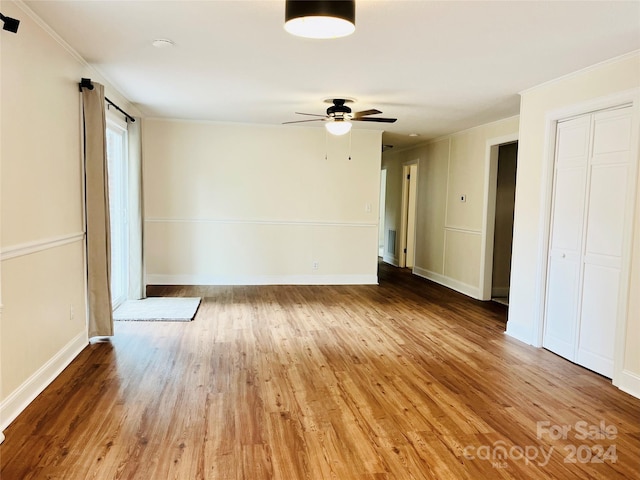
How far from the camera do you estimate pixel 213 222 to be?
6.76m

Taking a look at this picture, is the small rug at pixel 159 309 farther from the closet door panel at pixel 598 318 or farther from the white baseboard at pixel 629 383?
the white baseboard at pixel 629 383

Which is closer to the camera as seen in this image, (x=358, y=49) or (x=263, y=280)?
(x=358, y=49)

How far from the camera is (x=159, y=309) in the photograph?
5.16 meters

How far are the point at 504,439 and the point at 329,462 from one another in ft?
3.33

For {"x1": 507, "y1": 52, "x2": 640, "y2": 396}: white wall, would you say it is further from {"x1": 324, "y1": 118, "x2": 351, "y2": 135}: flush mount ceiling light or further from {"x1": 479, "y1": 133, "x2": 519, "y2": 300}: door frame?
{"x1": 324, "y1": 118, "x2": 351, "y2": 135}: flush mount ceiling light

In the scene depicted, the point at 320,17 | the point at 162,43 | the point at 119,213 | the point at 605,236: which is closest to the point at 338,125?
the point at 162,43

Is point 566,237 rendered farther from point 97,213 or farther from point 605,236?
point 97,213

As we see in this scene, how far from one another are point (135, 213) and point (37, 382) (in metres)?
3.02

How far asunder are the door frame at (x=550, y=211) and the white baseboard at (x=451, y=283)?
Answer: 211 cm

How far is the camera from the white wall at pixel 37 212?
2.51 metres

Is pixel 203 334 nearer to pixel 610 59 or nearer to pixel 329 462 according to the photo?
pixel 329 462

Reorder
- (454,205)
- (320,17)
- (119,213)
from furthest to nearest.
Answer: (454,205) < (119,213) < (320,17)

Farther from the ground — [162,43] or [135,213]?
[162,43]

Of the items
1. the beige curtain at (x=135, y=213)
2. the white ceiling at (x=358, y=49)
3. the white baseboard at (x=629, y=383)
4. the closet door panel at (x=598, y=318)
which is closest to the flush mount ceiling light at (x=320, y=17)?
the white ceiling at (x=358, y=49)
